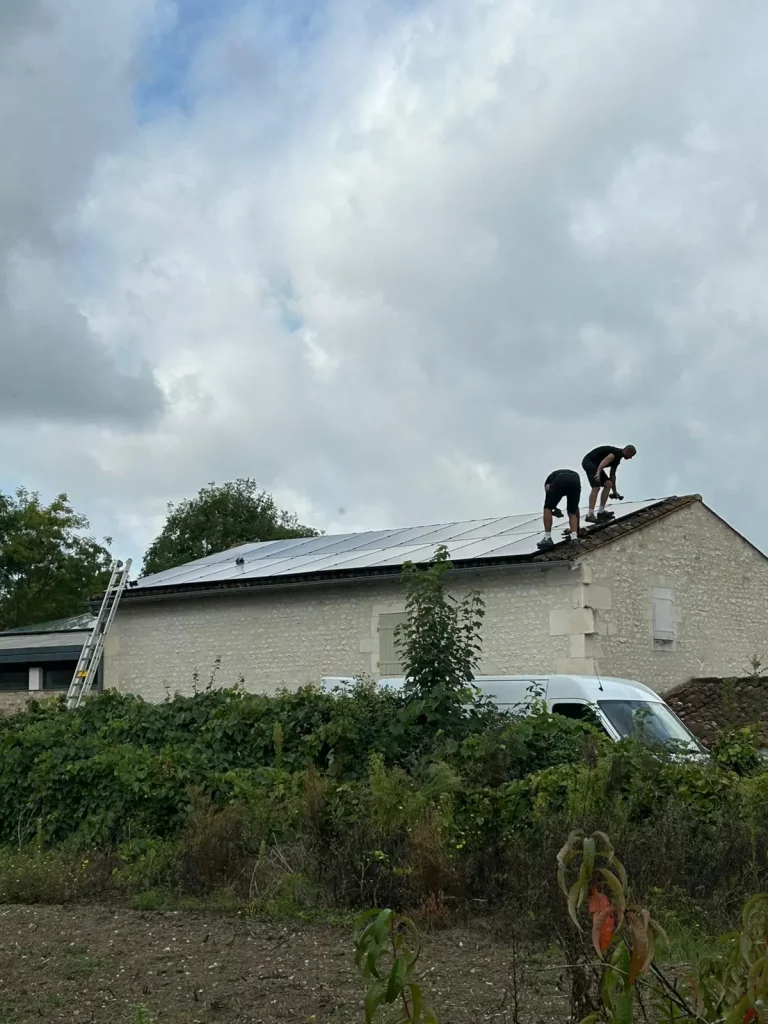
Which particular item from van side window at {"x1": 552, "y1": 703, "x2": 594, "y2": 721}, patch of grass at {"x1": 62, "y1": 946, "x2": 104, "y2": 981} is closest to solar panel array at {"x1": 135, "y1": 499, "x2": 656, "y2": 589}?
van side window at {"x1": 552, "y1": 703, "x2": 594, "y2": 721}

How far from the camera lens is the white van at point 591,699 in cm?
1358

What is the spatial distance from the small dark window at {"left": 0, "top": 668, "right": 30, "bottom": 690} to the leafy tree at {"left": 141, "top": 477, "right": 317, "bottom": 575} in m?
22.9

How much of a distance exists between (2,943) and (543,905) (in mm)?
3634

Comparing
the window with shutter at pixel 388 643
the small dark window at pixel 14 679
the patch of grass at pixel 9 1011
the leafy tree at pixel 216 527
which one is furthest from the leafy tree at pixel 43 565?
the patch of grass at pixel 9 1011

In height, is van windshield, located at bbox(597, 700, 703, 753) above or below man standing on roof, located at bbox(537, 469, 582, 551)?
below

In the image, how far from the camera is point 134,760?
11695 mm

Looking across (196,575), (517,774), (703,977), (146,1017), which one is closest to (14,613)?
(196,575)

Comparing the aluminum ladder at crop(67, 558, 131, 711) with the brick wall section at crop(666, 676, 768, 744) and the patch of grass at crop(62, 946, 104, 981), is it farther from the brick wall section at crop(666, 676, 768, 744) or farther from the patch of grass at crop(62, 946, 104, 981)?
the patch of grass at crop(62, 946, 104, 981)

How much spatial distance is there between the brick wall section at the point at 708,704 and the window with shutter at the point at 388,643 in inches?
179

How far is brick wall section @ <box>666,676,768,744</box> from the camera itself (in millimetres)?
16734

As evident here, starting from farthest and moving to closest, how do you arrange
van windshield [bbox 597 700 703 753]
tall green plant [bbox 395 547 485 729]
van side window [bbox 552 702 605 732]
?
van side window [bbox 552 702 605 732]
van windshield [bbox 597 700 703 753]
tall green plant [bbox 395 547 485 729]

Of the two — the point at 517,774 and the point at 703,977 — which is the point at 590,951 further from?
the point at 517,774

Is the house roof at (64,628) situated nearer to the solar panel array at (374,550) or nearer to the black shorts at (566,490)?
the solar panel array at (374,550)

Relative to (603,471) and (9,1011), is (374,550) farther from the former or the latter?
(9,1011)
